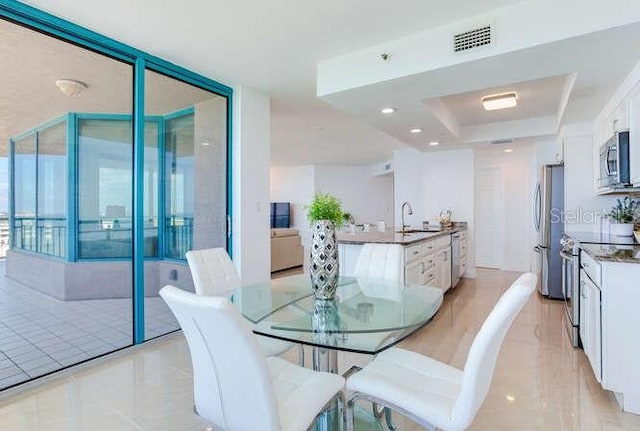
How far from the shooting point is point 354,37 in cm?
279

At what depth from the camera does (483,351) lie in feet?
4.12

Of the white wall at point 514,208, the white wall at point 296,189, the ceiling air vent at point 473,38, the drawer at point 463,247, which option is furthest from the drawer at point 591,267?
the white wall at point 296,189

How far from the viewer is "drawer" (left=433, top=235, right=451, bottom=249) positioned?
457cm

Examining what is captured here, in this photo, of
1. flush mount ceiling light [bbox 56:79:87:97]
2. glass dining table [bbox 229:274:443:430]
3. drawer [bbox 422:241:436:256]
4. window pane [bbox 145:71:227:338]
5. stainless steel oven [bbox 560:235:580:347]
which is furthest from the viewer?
drawer [bbox 422:241:436:256]

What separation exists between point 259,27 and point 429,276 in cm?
314

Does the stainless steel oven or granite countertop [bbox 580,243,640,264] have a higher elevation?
granite countertop [bbox 580,243,640,264]

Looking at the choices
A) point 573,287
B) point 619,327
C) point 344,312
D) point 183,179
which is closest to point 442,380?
point 344,312

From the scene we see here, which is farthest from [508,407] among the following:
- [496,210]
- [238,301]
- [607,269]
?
[496,210]

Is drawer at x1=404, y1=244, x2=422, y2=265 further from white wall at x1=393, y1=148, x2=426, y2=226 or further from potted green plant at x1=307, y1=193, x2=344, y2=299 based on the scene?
white wall at x1=393, y1=148, x2=426, y2=226

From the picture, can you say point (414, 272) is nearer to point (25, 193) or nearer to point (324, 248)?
point (324, 248)

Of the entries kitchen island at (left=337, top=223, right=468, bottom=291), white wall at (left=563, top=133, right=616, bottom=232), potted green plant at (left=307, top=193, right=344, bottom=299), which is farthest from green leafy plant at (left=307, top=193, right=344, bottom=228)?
white wall at (left=563, top=133, right=616, bottom=232)

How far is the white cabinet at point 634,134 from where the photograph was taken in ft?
8.57

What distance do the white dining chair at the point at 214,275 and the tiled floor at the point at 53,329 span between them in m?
1.14

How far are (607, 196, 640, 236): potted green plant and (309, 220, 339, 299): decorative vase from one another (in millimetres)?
3234
